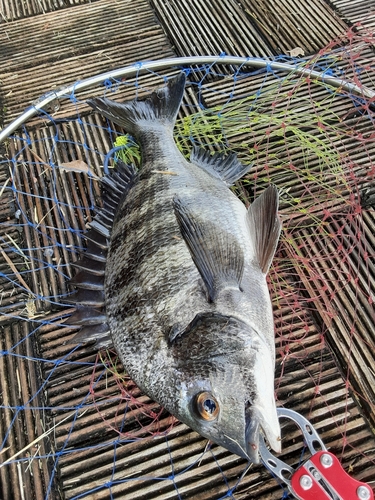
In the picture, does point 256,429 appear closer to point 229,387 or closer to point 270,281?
point 229,387

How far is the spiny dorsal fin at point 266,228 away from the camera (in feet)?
6.06

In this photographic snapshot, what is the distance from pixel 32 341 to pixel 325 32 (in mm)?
3238

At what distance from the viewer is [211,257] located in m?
1.64

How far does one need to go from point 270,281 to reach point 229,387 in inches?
40.0

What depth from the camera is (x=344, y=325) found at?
87.4 inches

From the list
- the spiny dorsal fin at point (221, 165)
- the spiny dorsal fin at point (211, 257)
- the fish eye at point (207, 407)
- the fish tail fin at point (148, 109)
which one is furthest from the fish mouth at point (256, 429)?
the fish tail fin at point (148, 109)

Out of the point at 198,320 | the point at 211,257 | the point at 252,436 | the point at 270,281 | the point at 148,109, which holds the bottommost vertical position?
the point at 270,281

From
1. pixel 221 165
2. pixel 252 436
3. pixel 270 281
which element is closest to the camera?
pixel 252 436

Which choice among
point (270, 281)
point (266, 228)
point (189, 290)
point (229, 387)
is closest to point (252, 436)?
point (229, 387)

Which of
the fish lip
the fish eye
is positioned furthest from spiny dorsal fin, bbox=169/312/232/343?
the fish lip

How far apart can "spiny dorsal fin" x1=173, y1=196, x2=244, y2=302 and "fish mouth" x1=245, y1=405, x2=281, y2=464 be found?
0.46m

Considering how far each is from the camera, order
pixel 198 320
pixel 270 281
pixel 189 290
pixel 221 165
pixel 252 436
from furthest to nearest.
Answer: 1. pixel 221 165
2. pixel 270 281
3. pixel 189 290
4. pixel 198 320
5. pixel 252 436

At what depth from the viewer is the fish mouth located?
1.33 metres

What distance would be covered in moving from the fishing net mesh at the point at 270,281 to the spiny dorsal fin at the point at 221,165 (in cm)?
19
